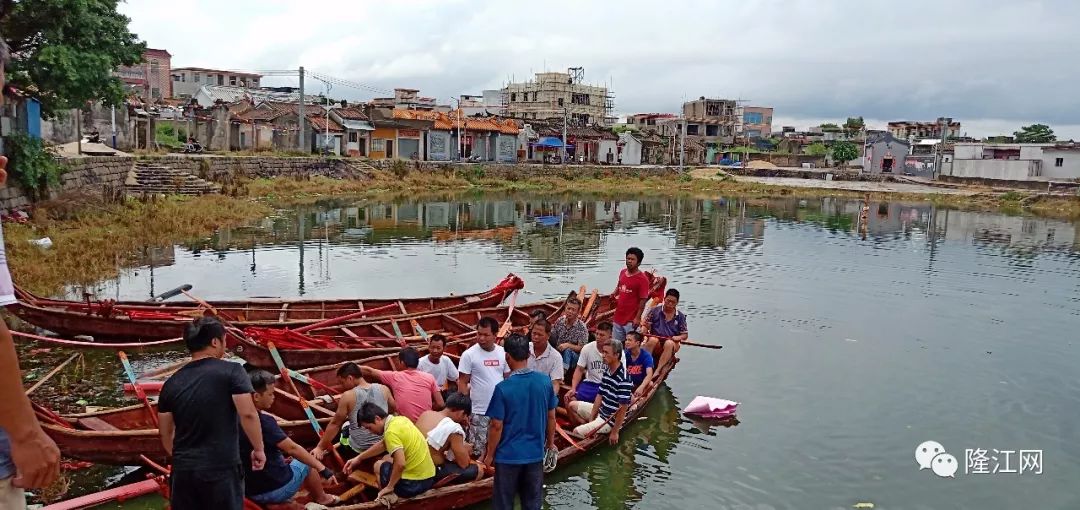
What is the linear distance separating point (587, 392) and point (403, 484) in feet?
10.8

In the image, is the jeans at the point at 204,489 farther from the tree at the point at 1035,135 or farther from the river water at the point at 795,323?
the tree at the point at 1035,135

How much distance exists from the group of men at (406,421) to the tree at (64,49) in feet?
57.1

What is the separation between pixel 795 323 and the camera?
18.0m

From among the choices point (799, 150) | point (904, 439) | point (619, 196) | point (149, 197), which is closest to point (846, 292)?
point (904, 439)

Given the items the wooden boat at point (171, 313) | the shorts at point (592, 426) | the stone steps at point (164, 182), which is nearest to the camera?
the shorts at point (592, 426)

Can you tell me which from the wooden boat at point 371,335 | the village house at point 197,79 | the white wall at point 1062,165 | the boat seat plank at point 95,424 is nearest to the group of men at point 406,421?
the boat seat plank at point 95,424

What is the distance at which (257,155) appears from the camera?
4672 centimetres

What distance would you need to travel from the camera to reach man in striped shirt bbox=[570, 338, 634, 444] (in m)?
8.83

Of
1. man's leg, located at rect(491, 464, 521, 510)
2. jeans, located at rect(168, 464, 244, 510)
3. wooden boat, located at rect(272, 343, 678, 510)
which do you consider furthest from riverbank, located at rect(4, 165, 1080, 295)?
man's leg, located at rect(491, 464, 521, 510)

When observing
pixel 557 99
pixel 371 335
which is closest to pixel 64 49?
pixel 371 335

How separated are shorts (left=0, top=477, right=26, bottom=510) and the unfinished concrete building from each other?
9020 cm

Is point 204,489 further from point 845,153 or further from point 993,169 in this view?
point 845,153

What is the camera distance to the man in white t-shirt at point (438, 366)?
29.6 feet

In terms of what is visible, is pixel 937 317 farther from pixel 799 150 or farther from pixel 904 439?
pixel 799 150
